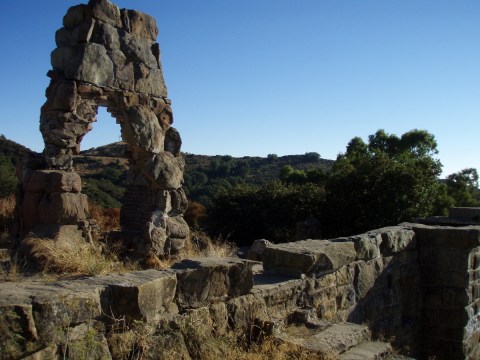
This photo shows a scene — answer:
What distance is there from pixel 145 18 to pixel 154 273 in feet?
21.9

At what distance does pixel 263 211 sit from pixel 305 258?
9.83 metres

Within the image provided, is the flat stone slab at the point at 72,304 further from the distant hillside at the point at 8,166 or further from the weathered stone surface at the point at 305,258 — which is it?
the distant hillside at the point at 8,166

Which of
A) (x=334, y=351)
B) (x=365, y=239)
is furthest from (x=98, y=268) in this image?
(x=365, y=239)

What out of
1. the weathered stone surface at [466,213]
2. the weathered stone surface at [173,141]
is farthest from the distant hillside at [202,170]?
the weathered stone surface at [466,213]

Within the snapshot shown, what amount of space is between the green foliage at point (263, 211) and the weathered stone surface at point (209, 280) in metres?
9.66

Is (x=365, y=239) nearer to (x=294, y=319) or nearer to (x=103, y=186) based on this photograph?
(x=294, y=319)

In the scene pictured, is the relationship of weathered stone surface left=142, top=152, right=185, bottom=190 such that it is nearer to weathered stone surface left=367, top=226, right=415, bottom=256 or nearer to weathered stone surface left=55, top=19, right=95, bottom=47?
weathered stone surface left=55, top=19, right=95, bottom=47

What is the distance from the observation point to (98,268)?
418cm

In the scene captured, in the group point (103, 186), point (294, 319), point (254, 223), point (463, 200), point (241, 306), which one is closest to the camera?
point (241, 306)

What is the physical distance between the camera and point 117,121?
855cm

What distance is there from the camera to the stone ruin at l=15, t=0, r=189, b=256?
7.43 meters

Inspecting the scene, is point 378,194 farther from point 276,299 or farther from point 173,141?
point 276,299

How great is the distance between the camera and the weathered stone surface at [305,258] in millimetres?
4402

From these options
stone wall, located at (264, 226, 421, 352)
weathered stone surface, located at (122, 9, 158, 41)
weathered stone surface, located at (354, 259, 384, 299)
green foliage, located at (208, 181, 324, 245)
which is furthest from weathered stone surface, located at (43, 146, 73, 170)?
green foliage, located at (208, 181, 324, 245)
